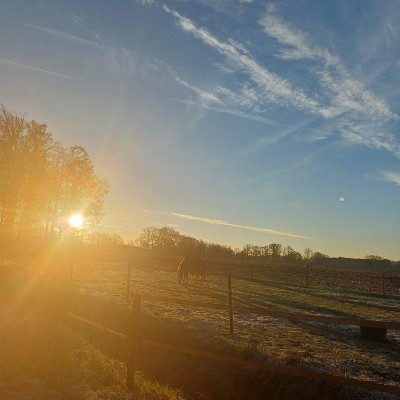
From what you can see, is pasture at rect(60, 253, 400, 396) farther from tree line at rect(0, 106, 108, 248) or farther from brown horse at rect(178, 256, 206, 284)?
tree line at rect(0, 106, 108, 248)

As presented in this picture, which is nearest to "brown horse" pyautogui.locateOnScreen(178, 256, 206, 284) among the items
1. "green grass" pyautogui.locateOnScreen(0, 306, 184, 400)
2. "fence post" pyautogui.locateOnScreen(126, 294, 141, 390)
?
"green grass" pyautogui.locateOnScreen(0, 306, 184, 400)

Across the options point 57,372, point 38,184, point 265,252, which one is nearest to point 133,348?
point 57,372

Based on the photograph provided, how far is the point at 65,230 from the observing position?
48.8 m

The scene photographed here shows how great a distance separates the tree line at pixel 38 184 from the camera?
38.6 metres

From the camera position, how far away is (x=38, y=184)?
1652 inches

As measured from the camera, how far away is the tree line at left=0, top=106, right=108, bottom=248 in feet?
127

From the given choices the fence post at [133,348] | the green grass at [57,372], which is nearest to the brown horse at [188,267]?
the green grass at [57,372]

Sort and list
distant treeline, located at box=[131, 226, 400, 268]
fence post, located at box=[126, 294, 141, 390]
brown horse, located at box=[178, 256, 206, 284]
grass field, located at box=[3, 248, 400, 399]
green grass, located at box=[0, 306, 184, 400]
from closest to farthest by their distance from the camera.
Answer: green grass, located at box=[0, 306, 184, 400], fence post, located at box=[126, 294, 141, 390], grass field, located at box=[3, 248, 400, 399], brown horse, located at box=[178, 256, 206, 284], distant treeline, located at box=[131, 226, 400, 268]

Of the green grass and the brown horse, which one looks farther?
the brown horse

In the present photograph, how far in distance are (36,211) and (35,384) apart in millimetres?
40646

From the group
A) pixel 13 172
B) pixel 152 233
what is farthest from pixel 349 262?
pixel 13 172

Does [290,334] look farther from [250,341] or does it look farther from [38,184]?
[38,184]

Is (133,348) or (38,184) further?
(38,184)

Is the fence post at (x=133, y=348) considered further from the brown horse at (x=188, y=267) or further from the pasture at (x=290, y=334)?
the brown horse at (x=188, y=267)
